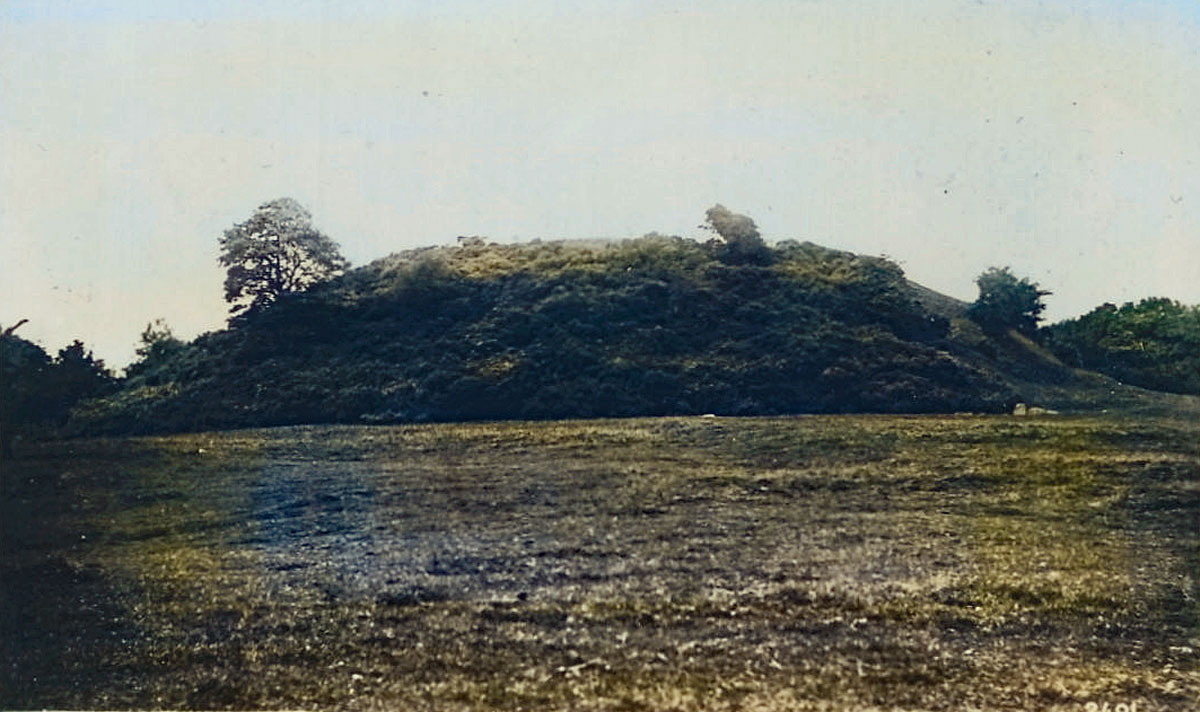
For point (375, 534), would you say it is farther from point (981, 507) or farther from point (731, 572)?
point (981, 507)

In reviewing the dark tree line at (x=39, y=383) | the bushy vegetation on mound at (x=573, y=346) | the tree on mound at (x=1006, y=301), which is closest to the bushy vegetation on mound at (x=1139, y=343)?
the tree on mound at (x=1006, y=301)

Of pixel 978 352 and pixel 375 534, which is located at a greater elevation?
pixel 978 352

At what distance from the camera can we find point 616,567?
1202cm

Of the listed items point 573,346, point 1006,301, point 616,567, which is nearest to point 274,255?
point 573,346

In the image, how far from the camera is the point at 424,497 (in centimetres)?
1295

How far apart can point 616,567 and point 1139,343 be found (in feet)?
21.4

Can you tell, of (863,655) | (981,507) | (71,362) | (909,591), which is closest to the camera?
(863,655)

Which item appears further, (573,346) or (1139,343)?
(573,346)

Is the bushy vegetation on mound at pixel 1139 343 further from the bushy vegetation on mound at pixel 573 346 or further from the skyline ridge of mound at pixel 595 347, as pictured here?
the bushy vegetation on mound at pixel 573 346

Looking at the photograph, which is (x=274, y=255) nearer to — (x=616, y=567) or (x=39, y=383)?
(x=39, y=383)

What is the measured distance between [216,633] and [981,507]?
7.99m

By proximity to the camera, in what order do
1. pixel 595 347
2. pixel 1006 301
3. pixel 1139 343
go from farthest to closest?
1. pixel 595 347
2. pixel 1139 343
3. pixel 1006 301

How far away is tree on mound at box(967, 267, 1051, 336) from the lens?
42.4 feet

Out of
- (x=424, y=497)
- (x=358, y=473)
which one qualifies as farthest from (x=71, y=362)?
(x=424, y=497)
